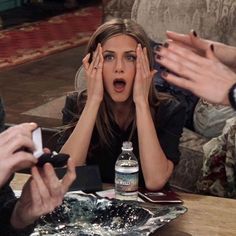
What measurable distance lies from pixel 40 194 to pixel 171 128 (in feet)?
3.43

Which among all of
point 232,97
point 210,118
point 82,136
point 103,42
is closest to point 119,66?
point 103,42

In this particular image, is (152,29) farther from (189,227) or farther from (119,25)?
(189,227)

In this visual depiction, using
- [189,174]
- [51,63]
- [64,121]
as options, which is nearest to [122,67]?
[64,121]

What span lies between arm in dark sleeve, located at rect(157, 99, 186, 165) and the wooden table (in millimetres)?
361

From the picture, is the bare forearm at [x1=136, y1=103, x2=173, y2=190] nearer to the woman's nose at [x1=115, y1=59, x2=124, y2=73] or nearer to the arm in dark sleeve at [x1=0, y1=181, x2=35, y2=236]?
the woman's nose at [x1=115, y1=59, x2=124, y2=73]

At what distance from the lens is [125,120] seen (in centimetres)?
254

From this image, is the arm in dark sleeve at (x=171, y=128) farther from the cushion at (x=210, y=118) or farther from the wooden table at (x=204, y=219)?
the cushion at (x=210, y=118)

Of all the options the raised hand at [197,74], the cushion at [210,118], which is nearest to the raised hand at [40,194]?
the raised hand at [197,74]

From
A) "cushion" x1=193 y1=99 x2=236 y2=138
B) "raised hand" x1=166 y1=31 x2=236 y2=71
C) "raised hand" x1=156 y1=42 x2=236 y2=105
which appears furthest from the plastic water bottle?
"cushion" x1=193 y1=99 x2=236 y2=138

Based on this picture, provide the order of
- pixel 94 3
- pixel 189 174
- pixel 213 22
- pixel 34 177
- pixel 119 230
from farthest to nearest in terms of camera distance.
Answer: pixel 94 3, pixel 213 22, pixel 189 174, pixel 119 230, pixel 34 177

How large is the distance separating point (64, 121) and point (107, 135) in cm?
21

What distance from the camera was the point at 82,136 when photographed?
2412mm

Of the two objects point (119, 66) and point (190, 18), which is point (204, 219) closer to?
point (119, 66)

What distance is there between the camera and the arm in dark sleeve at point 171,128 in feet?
8.10
